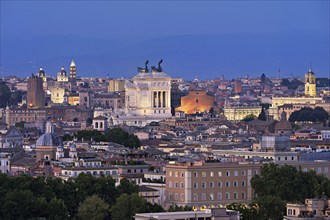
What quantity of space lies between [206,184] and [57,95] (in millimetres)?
114499

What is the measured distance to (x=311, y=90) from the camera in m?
170

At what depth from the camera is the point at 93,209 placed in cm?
6084

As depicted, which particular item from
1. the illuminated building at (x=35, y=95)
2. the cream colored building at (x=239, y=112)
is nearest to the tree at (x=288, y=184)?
the cream colored building at (x=239, y=112)

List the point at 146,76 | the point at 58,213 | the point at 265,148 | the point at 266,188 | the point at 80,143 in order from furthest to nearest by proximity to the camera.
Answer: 1. the point at 146,76
2. the point at 80,143
3. the point at 265,148
4. the point at 266,188
5. the point at 58,213

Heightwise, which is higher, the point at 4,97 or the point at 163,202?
the point at 4,97

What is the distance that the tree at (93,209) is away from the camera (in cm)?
6053

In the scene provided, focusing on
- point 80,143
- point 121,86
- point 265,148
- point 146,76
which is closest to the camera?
point 265,148

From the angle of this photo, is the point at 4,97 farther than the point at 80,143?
Yes

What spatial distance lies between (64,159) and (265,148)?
332 inches

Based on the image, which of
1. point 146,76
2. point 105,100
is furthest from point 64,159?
point 105,100

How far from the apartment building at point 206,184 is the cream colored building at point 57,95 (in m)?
110

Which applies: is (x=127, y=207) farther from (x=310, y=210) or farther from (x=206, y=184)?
(x=310, y=210)

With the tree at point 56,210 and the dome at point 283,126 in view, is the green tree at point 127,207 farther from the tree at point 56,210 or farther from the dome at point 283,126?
the dome at point 283,126

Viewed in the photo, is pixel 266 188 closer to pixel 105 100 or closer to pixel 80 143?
pixel 80 143
